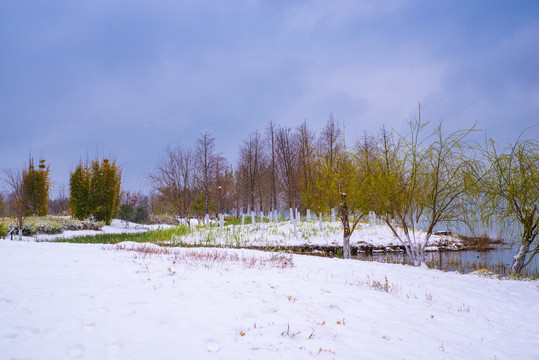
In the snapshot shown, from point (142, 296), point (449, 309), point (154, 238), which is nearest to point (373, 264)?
point (449, 309)

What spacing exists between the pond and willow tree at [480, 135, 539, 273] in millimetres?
1053

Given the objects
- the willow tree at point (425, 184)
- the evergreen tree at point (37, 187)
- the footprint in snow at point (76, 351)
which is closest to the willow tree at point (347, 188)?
the willow tree at point (425, 184)

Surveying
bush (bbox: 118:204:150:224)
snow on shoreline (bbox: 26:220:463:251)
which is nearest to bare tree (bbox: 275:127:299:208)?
snow on shoreline (bbox: 26:220:463:251)

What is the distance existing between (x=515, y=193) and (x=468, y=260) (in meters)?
6.46

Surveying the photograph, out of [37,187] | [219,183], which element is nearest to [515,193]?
[219,183]

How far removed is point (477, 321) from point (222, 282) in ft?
15.5

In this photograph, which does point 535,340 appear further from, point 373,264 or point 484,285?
point 373,264

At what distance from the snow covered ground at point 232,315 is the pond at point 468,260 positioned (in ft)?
16.5

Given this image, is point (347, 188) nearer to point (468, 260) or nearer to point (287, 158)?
point (468, 260)

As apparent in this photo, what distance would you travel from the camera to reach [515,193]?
9.64 meters

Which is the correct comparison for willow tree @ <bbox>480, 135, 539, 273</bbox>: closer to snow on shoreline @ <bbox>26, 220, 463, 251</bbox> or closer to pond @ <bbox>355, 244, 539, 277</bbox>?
pond @ <bbox>355, 244, 539, 277</bbox>

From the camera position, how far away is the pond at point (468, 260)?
39.4ft

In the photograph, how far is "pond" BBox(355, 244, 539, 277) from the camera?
11997mm

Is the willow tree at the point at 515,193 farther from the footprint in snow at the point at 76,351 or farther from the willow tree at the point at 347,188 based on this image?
the footprint in snow at the point at 76,351
